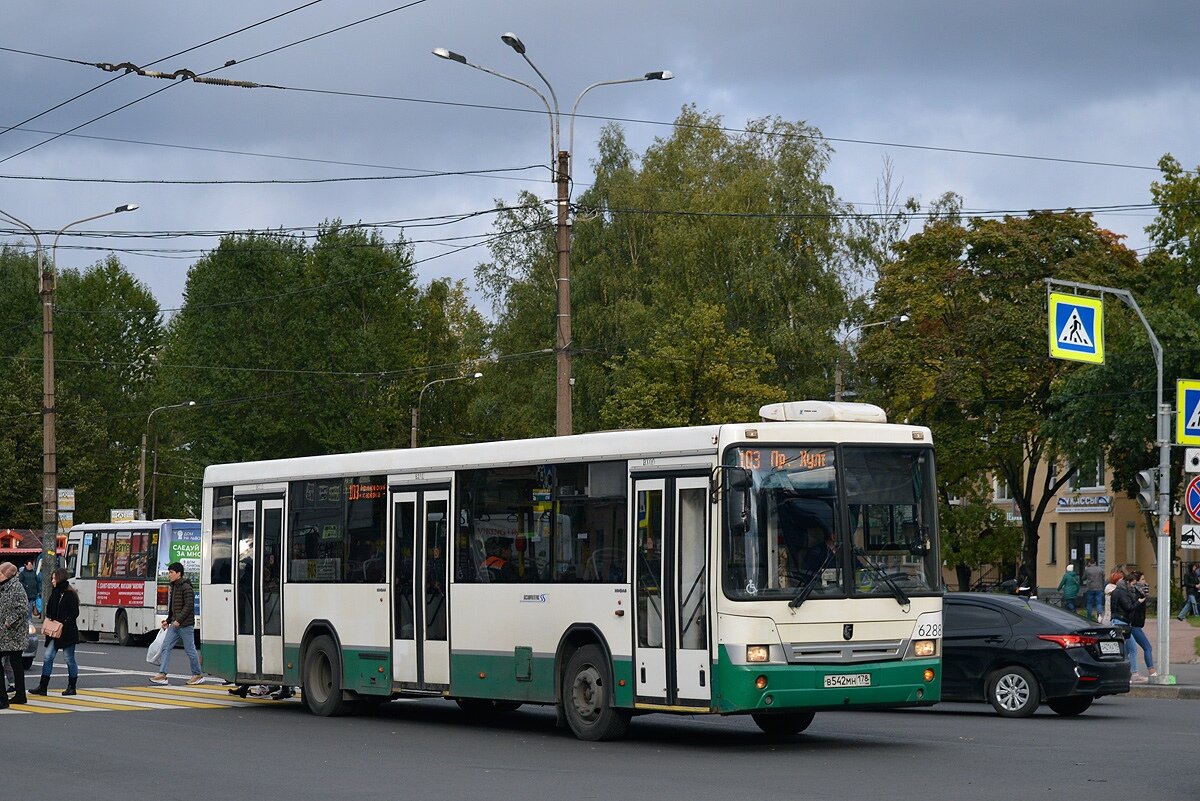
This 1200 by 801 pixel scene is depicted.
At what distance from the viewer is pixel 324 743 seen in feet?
55.9

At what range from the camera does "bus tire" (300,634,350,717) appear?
797 inches

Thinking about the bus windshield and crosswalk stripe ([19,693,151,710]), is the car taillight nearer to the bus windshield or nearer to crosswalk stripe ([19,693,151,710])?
the bus windshield

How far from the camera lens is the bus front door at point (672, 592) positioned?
1551 cm

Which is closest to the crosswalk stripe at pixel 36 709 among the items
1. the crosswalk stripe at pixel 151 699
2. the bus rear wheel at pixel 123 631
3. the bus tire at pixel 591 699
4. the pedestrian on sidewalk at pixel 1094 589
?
the crosswalk stripe at pixel 151 699

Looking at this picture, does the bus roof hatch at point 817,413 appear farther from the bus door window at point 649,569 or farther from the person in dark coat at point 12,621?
the person in dark coat at point 12,621

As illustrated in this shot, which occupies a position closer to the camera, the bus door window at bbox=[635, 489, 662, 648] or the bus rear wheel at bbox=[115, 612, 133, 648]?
the bus door window at bbox=[635, 489, 662, 648]

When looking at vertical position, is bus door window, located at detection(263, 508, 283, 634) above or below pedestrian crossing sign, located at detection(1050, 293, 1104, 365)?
below

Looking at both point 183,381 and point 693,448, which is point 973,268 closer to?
point 183,381

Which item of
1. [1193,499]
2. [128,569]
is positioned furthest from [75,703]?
[128,569]

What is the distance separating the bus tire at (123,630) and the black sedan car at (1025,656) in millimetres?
26051

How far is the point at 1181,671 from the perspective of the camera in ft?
95.9

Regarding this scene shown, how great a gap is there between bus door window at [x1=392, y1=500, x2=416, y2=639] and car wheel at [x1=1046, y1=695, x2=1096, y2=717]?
7.42m

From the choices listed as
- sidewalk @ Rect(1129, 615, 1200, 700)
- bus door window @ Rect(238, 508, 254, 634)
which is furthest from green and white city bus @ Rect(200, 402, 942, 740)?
sidewalk @ Rect(1129, 615, 1200, 700)

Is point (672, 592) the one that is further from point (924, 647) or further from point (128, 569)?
point (128, 569)
